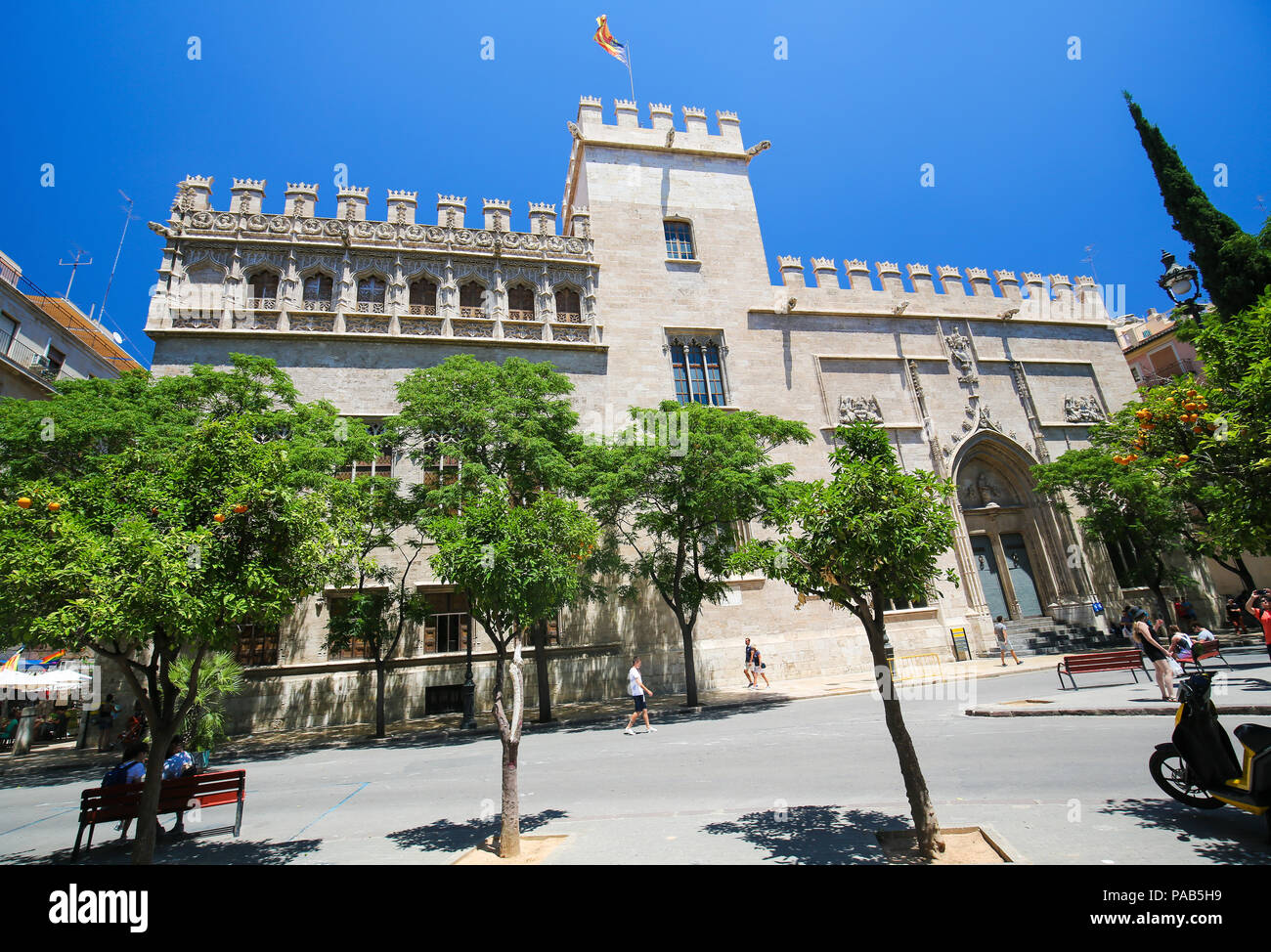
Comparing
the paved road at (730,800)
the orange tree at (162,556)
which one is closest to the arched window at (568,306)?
the paved road at (730,800)

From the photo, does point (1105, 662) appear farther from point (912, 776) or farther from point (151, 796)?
point (151, 796)

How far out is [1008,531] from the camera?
25688 mm

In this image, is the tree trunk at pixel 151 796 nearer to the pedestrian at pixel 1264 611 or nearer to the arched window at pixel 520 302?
the pedestrian at pixel 1264 611

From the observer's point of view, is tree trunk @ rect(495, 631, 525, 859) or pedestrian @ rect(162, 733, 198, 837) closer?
tree trunk @ rect(495, 631, 525, 859)

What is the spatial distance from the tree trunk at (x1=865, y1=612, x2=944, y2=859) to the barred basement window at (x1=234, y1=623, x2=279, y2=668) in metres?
18.5

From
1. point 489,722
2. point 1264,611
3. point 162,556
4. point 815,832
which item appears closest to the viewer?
point 162,556

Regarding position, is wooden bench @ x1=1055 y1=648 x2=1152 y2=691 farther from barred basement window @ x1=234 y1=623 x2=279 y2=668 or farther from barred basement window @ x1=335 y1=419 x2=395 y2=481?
barred basement window @ x1=234 y1=623 x2=279 y2=668

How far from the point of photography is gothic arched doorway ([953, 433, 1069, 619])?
2470 centimetres

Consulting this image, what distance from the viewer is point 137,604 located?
5.06 metres

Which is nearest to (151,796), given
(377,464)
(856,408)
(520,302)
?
(377,464)

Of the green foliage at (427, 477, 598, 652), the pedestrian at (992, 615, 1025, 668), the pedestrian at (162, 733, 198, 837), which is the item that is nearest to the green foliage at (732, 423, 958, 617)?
the green foliage at (427, 477, 598, 652)

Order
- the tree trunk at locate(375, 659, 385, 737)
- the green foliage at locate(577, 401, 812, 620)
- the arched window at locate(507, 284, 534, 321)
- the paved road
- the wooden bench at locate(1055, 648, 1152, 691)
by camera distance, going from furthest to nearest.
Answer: the arched window at locate(507, 284, 534, 321)
the tree trunk at locate(375, 659, 385, 737)
the green foliage at locate(577, 401, 812, 620)
the wooden bench at locate(1055, 648, 1152, 691)
the paved road

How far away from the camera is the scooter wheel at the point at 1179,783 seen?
226 inches

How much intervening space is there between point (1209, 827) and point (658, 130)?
30626 millimetres
